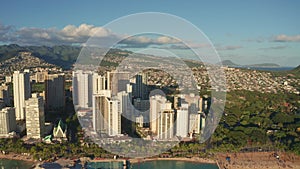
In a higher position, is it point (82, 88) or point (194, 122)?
point (82, 88)

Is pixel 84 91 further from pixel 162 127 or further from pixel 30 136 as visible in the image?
pixel 162 127

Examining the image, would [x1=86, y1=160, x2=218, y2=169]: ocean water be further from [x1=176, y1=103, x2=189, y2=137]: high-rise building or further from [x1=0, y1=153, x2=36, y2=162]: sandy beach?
[x1=0, y1=153, x2=36, y2=162]: sandy beach

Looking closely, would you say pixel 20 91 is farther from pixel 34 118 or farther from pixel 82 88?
pixel 34 118

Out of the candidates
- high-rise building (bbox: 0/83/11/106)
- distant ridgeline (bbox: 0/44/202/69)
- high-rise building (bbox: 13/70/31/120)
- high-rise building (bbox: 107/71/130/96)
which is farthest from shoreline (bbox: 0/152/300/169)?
distant ridgeline (bbox: 0/44/202/69)

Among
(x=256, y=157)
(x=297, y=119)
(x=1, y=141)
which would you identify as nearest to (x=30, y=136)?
(x=1, y=141)

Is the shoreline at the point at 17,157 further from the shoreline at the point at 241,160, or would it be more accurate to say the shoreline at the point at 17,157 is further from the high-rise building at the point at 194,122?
the high-rise building at the point at 194,122

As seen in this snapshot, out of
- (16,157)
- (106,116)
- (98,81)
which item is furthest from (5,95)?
(106,116)
